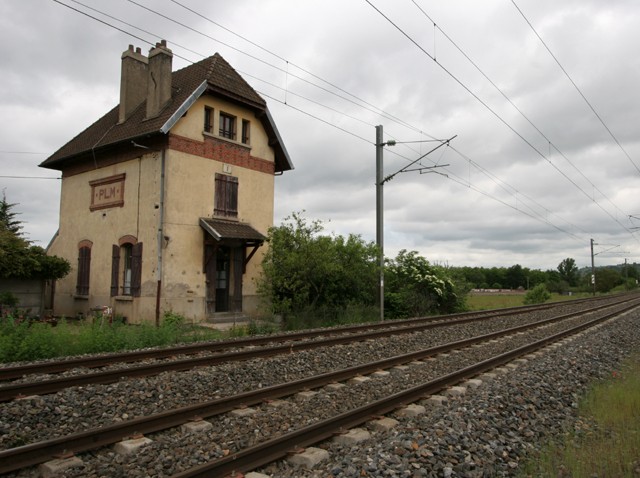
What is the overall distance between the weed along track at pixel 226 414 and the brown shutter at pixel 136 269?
34.3 feet

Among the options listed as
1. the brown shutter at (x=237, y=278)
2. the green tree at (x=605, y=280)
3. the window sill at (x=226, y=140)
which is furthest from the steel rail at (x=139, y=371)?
the green tree at (x=605, y=280)

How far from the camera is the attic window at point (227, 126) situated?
21.0 metres

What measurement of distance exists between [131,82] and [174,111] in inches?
201

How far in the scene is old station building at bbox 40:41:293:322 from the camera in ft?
61.2

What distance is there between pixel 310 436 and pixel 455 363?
5.80 m

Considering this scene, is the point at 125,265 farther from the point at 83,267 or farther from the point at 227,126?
the point at 227,126

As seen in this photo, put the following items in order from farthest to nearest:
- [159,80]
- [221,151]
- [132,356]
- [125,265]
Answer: [221,151] → [159,80] → [125,265] → [132,356]

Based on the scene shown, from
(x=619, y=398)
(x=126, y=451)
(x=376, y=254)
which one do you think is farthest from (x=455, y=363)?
(x=376, y=254)

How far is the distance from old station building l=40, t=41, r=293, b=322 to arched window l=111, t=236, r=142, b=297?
0.14 ft

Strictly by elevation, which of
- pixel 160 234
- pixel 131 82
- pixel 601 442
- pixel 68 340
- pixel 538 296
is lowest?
pixel 601 442

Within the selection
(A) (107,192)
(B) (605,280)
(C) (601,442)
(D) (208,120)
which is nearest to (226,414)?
(C) (601,442)

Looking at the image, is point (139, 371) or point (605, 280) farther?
point (605, 280)

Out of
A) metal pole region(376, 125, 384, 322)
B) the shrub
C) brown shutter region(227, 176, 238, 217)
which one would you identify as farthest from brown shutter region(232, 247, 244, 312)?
the shrub

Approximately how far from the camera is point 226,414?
6.30m
